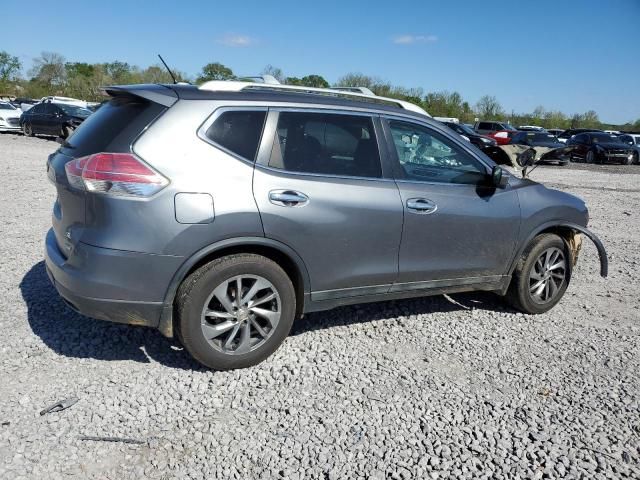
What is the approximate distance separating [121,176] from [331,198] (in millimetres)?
1335

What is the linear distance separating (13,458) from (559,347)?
12.5 ft

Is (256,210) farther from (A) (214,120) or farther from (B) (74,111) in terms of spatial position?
(B) (74,111)

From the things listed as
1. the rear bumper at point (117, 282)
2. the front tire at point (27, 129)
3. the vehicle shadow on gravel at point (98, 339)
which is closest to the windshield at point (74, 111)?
the front tire at point (27, 129)

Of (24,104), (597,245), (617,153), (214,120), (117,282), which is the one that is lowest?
(117,282)

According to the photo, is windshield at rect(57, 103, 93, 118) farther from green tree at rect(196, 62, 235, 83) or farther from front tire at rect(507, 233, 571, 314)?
front tire at rect(507, 233, 571, 314)

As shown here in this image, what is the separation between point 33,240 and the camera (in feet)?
20.2

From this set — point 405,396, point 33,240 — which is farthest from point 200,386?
point 33,240

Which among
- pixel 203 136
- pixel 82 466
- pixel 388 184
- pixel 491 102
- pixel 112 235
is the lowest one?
pixel 82 466

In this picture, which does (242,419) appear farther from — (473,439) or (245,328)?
(473,439)

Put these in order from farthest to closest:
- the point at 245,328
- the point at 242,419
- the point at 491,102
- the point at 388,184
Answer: the point at 491,102, the point at 388,184, the point at 245,328, the point at 242,419

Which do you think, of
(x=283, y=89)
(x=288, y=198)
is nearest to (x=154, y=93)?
(x=283, y=89)

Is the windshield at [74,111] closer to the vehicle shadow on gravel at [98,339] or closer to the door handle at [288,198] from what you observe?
the vehicle shadow on gravel at [98,339]

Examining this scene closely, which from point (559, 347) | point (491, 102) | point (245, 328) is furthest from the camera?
point (491, 102)

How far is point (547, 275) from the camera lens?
477 centimetres
